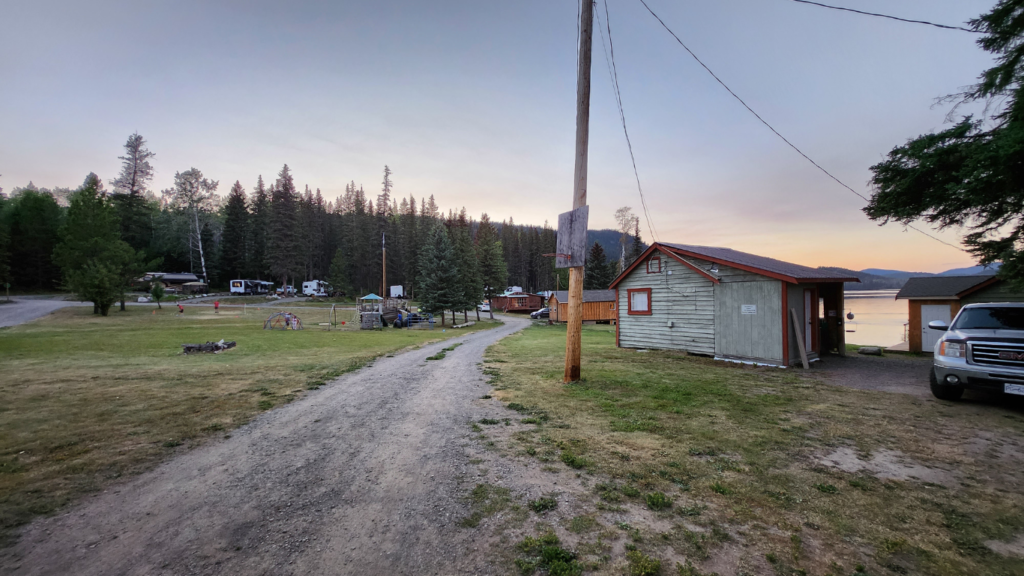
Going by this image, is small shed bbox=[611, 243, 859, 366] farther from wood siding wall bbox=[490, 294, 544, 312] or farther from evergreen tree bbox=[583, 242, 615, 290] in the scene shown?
wood siding wall bbox=[490, 294, 544, 312]

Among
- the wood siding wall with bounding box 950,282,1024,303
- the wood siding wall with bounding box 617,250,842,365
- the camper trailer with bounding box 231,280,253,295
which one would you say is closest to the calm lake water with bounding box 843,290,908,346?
the wood siding wall with bounding box 950,282,1024,303

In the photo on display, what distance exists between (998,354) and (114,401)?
51.1 ft

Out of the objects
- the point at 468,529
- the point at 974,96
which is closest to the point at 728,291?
the point at 974,96

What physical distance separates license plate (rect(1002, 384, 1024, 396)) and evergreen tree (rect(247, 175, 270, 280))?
71889mm

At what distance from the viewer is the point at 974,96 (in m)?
8.80

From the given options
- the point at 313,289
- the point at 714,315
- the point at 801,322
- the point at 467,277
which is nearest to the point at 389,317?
→ the point at 467,277

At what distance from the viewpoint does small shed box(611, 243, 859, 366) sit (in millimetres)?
11984

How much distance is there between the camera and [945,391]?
736 centimetres

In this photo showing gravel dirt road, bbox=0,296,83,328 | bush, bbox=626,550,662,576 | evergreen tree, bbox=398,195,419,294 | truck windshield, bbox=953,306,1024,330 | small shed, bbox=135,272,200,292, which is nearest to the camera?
bush, bbox=626,550,662,576

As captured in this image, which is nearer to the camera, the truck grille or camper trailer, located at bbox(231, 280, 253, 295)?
the truck grille

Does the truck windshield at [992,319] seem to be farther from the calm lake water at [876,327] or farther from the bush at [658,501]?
the calm lake water at [876,327]

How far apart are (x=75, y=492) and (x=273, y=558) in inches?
110

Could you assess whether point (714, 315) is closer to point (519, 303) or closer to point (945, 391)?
point (945, 391)

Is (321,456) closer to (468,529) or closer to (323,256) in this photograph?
(468,529)
